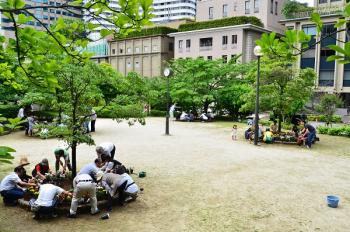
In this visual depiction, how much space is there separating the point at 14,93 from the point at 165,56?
3617 centimetres

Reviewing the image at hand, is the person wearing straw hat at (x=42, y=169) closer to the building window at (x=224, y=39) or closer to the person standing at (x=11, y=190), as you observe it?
the person standing at (x=11, y=190)

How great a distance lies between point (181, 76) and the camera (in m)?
34.4

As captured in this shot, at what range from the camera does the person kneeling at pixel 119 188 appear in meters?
9.19

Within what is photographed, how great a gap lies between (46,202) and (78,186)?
2.50ft

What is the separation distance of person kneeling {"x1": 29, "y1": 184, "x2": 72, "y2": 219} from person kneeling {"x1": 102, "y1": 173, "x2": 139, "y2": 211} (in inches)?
50.9

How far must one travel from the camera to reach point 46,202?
8.16 meters

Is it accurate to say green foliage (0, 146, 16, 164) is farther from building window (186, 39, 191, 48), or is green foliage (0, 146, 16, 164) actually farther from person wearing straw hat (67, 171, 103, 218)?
building window (186, 39, 191, 48)

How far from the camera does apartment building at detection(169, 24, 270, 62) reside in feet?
155

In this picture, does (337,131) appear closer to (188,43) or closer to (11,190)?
(11,190)

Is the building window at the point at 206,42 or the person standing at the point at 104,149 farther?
the building window at the point at 206,42

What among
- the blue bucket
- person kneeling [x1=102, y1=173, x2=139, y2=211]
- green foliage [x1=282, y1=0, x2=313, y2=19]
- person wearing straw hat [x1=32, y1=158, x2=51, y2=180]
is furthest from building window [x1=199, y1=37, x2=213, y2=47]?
person kneeling [x1=102, y1=173, x2=139, y2=211]

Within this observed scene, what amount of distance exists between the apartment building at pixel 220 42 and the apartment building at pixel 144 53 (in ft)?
10.4

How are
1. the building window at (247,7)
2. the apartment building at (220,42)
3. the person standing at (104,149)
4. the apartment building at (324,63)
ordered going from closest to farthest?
1. the person standing at (104,149)
2. the apartment building at (324,63)
3. the apartment building at (220,42)
4. the building window at (247,7)

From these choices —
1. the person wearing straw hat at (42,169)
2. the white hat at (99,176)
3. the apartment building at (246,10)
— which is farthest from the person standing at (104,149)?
the apartment building at (246,10)
